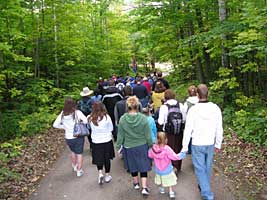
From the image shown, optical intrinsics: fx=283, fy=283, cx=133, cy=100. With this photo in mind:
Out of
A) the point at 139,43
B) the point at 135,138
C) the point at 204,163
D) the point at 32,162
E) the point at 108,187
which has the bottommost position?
the point at 108,187

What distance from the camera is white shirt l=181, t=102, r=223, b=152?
477cm

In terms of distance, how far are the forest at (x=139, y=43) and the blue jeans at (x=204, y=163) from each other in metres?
3.01

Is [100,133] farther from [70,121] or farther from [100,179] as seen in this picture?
[100,179]

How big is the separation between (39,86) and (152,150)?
26.0ft

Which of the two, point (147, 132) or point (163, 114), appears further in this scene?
point (163, 114)

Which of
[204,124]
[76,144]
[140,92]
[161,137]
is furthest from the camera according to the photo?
[140,92]

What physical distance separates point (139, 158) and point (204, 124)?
4.71 feet

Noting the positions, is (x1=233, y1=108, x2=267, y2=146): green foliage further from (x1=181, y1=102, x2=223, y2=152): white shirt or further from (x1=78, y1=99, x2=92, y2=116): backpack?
(x1=78, y1=99, x2=92, y2=116): backpack

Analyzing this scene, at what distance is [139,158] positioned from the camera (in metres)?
5.41

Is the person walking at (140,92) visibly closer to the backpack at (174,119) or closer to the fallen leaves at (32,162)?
the fallen leaves at (32,162)

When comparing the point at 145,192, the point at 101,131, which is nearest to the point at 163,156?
the point at 145,192

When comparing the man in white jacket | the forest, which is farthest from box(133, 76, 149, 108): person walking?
the man in white jacket

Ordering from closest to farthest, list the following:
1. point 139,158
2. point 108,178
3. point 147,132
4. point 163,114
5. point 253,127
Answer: point 147,132
point 139,158
point 163,114
point 108,178
point 253,127

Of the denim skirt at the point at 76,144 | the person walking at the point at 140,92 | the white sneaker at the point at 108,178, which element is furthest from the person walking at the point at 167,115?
the person walking at the point at 140,92
